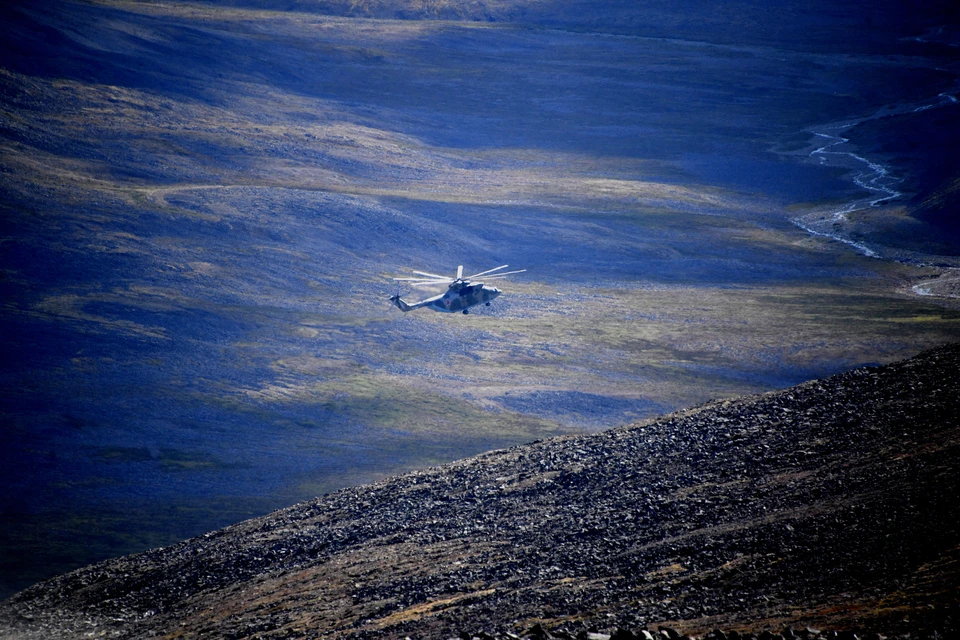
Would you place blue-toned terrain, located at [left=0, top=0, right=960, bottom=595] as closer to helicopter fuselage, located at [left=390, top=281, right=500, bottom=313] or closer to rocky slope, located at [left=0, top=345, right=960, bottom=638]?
helicopter fuselage, located at [left=390, top=281, right=500, bottom=313]

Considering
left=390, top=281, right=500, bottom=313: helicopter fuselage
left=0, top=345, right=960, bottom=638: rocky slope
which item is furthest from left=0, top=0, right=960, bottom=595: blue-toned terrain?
left=0, top=345, right=960, bottom=638: rocky slope

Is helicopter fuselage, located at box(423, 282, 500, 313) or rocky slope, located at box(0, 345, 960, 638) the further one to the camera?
helicopter fuselage, located at box(423, 282, 500, 313)

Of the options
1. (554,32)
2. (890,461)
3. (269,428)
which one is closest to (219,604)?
(890,461)

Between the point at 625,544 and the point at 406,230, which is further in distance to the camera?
the point at 406,230

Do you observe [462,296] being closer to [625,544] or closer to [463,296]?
[463,296]

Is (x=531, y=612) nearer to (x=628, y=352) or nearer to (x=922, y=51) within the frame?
(x=628, y=352)

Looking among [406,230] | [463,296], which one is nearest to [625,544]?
[463,296]

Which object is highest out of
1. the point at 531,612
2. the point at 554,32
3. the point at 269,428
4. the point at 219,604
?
the point at 554,32

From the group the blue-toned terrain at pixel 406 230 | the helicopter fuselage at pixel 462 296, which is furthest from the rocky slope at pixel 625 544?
the helicopter fuselage at pixel 462 296
